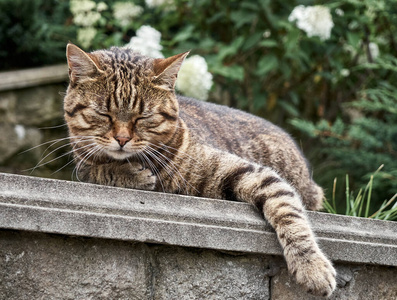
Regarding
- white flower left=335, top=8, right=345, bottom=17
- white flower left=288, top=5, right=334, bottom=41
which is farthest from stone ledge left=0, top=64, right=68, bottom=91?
white flower left=335, top=8, right=345, bottom=17

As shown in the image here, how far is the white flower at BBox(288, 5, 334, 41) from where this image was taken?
374 cm

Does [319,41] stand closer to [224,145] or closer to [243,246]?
[224,145]

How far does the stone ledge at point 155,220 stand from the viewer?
1.61 meters

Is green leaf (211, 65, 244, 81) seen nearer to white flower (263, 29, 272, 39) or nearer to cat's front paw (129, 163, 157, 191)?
white flower (263, 29, 272, 39)

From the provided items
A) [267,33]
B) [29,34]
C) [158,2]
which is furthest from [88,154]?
[29,34]

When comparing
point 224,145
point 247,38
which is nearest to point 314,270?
point 224,145

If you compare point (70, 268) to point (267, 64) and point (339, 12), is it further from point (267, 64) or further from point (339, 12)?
point (339, 12)

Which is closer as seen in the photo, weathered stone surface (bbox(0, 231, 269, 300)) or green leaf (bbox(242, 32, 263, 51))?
weathered stone surface (bbox(0, 231, 269, 300))

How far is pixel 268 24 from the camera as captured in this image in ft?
14.1

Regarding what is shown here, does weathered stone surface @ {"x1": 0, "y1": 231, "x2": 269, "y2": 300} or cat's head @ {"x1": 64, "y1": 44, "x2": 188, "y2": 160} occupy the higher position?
cat's head @ {"x1": 64, "y1": 44, "x2": 188, "y2": 160}

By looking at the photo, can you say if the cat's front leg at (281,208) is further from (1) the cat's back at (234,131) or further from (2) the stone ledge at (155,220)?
(1) the cat's back at (234,131)

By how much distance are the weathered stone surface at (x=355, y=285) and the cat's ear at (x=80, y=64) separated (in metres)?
1.00

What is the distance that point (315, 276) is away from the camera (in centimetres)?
182

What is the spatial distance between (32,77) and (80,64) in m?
2.94
